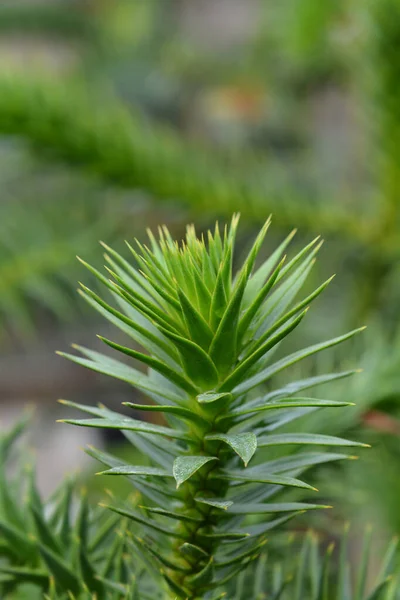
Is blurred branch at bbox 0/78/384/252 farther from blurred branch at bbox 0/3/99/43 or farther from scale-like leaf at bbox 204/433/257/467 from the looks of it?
blurred branch at bbox 0/3/99/43

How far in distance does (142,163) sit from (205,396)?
1.83 feet

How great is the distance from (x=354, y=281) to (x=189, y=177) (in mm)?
256

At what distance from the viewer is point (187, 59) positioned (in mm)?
1674

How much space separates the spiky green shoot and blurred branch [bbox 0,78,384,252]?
19.6 inches

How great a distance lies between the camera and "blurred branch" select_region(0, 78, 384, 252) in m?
0.74

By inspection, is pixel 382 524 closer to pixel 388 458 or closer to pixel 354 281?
pixel 388 458

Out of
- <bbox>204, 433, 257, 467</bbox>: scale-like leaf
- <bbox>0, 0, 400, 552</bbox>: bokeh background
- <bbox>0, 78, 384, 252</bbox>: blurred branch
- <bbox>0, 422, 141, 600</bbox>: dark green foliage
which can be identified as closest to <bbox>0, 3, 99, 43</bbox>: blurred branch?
<bbox>0, 0, 400, 552</bbox>: bokeh background

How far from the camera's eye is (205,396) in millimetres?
241

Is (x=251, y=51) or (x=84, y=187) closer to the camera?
(x=84, y=187)

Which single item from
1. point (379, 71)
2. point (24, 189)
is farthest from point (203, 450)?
point (24, 189)

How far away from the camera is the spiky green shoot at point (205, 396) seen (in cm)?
24

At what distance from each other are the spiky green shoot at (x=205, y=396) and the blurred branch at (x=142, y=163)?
50 cm

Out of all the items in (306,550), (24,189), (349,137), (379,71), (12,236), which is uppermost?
(349,137)

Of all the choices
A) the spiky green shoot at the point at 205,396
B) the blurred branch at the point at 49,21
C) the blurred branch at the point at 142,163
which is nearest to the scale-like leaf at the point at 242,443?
the spiky green shoot at the point at 205,396
